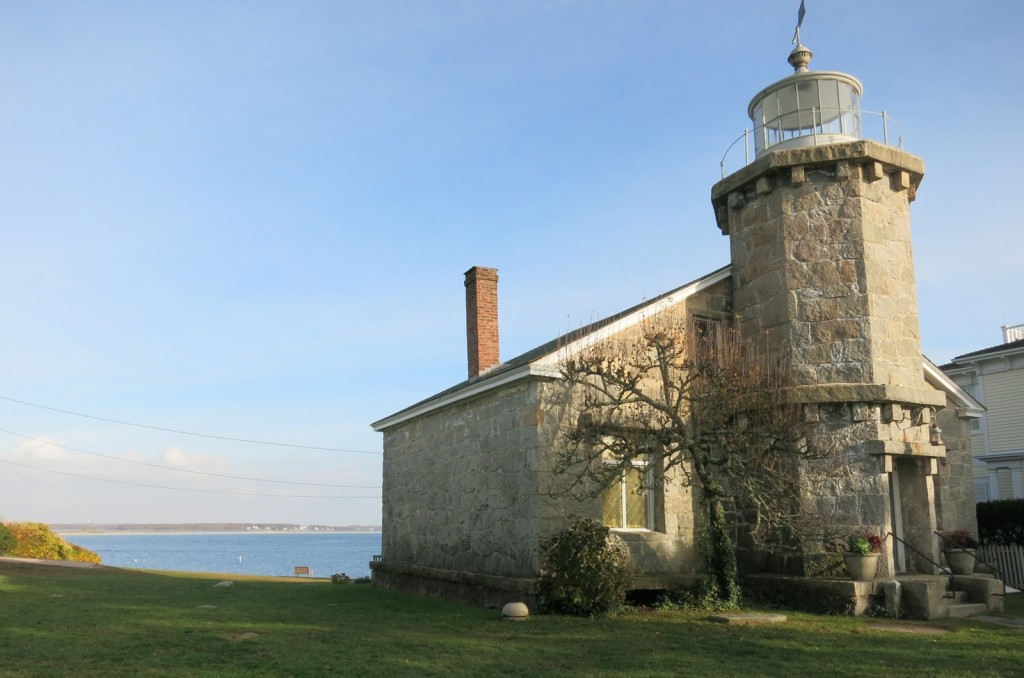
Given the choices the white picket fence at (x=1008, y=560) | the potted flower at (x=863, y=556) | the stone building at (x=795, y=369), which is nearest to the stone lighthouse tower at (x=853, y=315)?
the stone building at (x=795, y=369)

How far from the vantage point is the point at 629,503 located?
13.6 metres

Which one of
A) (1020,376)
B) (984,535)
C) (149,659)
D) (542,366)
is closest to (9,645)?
(149,659)

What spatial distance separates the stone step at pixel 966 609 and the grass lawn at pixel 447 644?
0.56m

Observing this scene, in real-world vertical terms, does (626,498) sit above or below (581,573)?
above

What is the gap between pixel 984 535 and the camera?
744 inches

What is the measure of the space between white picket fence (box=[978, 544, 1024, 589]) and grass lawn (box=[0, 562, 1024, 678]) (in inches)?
214

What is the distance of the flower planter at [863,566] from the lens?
1205 cm

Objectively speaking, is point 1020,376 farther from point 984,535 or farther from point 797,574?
point 797,574

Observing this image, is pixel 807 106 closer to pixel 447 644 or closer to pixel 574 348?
pixel 574 348

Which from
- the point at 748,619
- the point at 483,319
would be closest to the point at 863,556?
the point at 748,619

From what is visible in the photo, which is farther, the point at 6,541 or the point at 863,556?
the point at 6,541

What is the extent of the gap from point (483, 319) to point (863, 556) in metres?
10.3

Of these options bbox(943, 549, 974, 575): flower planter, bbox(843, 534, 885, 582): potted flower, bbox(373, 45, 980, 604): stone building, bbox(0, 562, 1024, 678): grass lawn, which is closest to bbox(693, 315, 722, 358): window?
bbox(373, 45, 980, 604): stone building

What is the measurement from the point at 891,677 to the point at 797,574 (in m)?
4.81
